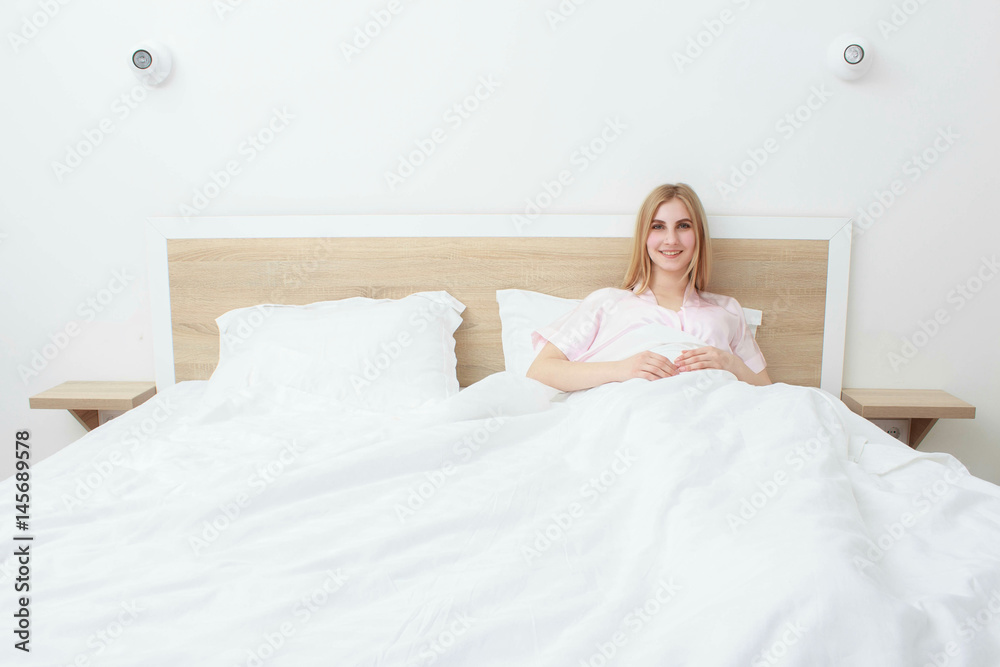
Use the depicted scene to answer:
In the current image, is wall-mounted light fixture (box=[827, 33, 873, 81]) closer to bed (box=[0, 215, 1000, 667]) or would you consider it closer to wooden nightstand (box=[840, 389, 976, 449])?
wooden nightstand (box=[840, 389, 976, 449])

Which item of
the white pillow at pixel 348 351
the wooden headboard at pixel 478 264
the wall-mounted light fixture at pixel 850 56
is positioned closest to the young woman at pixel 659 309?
the wooden headboard at pixel 478 264

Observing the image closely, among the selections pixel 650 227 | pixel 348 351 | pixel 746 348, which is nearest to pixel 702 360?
pixel 746 348

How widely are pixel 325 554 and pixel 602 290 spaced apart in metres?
1.17

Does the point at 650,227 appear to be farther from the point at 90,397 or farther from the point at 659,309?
the point at 90,397


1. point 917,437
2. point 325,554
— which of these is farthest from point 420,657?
point 917,437

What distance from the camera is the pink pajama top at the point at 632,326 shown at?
5.49 ft

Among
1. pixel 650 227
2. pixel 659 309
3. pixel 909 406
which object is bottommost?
pixel 909 406

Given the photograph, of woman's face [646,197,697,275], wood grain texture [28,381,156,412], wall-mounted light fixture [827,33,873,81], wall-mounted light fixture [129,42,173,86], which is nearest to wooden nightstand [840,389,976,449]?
woman's face [646,197,697,275]

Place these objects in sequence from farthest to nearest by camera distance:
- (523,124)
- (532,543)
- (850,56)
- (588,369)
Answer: (523,124)
(850,56)
(588,369)
(532,543)

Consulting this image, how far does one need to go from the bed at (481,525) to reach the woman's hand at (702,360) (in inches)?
7.4

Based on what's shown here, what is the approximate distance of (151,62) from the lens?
72.7 inches

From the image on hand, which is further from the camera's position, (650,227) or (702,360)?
(650,227)

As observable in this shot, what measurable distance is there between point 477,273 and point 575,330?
1.28 ft

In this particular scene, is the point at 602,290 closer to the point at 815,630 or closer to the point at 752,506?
the point at 752,506
